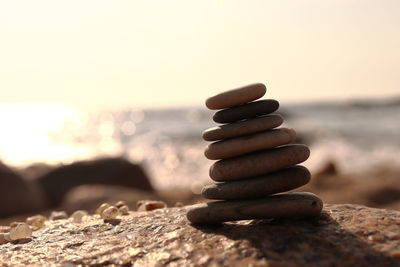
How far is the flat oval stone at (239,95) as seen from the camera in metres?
2.52

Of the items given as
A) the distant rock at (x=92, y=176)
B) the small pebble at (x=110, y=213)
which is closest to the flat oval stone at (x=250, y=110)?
the small pebble at (x=110, y=213)

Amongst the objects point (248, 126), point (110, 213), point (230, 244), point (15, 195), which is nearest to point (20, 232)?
point (110, 213)

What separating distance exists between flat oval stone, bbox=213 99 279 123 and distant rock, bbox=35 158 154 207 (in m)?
8.03

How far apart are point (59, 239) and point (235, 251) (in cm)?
108

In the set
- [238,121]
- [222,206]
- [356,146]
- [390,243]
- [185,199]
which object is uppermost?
[238,121]

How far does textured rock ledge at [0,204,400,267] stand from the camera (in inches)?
79.5

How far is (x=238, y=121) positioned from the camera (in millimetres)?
2607

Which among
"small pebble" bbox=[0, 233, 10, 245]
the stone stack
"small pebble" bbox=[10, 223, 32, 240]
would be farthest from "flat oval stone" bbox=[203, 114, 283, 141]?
"small pebble" bbox=[0, 233, 10, 245]

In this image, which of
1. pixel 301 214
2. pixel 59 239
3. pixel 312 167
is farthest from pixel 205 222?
pixel 312 167

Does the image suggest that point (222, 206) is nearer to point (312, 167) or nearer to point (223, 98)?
point (223, 98)

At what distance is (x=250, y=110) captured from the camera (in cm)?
257

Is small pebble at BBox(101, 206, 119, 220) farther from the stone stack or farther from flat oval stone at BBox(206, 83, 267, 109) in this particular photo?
flat oval stone at BBox(206, 83, 267, 109)

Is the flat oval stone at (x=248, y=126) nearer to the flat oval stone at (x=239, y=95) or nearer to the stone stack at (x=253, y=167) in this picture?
the stone stack at (x=253, y=167)

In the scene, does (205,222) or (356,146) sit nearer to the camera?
(205,222)
